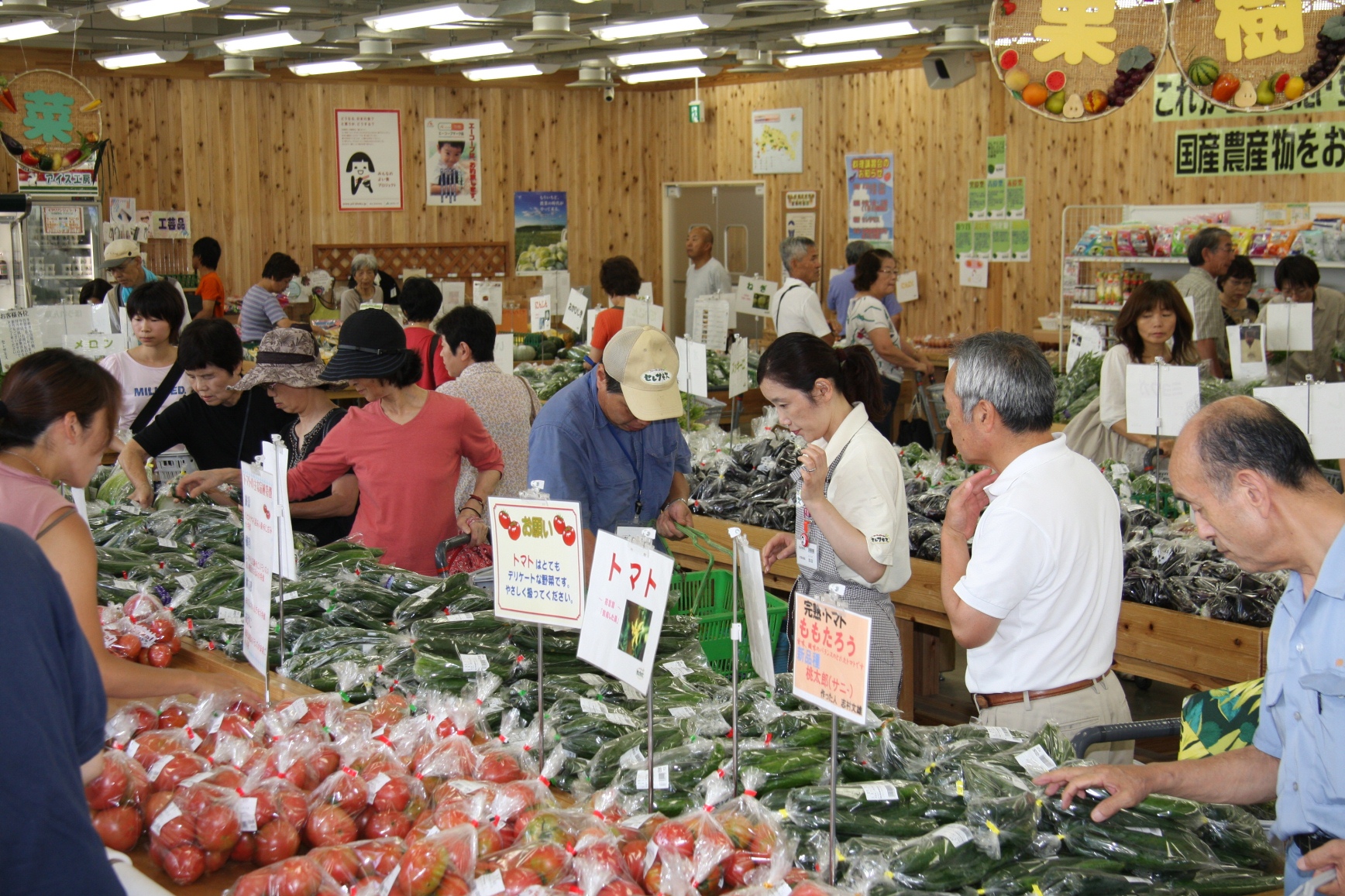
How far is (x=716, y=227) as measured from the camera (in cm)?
1495

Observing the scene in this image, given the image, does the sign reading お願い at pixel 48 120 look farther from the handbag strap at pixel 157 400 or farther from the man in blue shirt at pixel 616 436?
the man in blue shirt at pixel 616 436

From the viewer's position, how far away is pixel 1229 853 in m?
2.05

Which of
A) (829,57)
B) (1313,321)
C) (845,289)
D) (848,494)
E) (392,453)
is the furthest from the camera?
(829,57)

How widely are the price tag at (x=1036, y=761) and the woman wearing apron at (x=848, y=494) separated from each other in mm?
897

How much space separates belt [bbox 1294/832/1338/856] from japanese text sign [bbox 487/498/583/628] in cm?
117

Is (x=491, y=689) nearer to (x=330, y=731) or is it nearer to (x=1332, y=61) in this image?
(x=330, y=731)

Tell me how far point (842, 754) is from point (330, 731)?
Answer: 92cm

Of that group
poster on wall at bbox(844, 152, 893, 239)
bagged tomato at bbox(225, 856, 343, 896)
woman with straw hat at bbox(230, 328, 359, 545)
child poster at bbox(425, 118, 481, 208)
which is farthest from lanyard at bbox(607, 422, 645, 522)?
child poster at bbox(425, 118, 481, 208)

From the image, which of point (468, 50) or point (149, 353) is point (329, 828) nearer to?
point (149, 353)

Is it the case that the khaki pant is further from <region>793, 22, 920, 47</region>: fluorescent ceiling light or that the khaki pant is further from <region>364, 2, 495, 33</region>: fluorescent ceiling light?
<region>793, 22, 920, 47</region>: fluorescent ceiling light

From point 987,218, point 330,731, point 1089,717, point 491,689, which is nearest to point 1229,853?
point 1089,717

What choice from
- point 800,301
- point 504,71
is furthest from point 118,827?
point 504,71

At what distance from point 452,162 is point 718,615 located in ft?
38.7

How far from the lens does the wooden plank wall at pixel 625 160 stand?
11.1m
